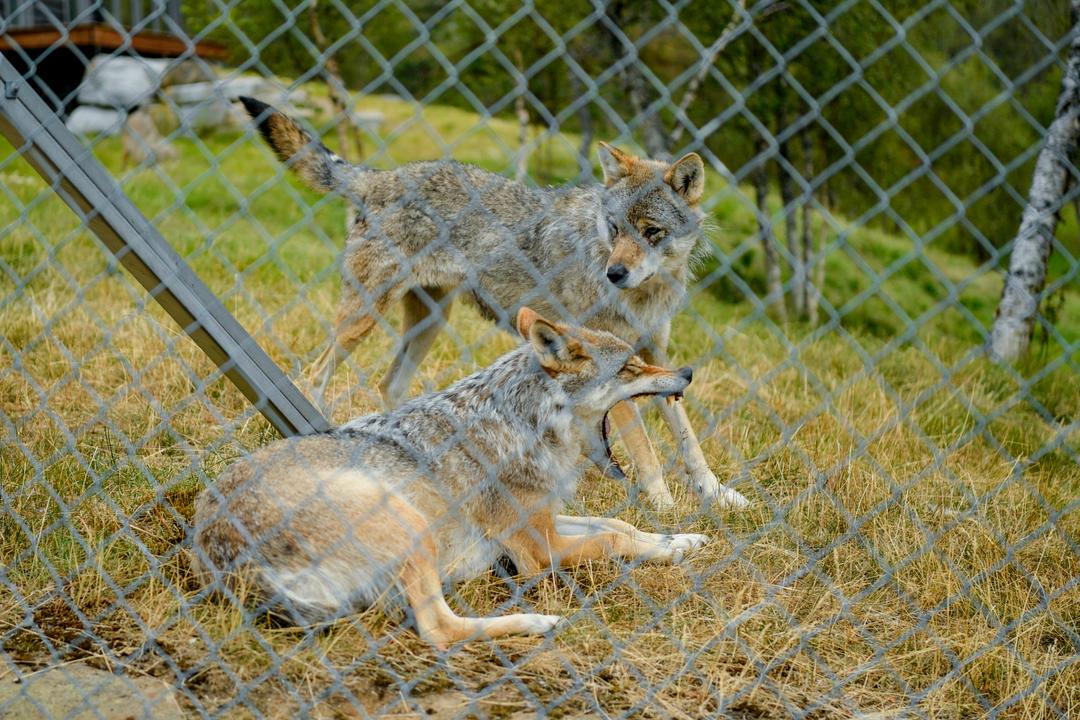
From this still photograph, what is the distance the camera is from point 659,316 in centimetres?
470

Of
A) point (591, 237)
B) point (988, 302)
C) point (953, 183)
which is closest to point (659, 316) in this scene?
point (591, 237)

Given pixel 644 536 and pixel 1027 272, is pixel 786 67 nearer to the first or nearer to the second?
pixel 1027 272

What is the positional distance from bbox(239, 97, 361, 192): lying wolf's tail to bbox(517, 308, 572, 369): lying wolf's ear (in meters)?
1.16

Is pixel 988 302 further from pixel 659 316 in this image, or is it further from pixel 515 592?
pixel 515 592

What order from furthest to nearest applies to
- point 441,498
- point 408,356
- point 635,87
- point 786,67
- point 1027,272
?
1. point 635,87
2. point 1027,272
3. point 786,67
4. point 408,356
5. point 441,498

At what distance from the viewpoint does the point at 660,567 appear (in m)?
3.50

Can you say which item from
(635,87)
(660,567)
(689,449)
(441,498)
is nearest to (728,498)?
(689,449)

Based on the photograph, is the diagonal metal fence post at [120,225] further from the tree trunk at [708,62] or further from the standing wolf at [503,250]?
the tree trunk at [708,62]

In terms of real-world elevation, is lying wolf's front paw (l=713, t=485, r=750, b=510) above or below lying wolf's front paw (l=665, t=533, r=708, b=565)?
below

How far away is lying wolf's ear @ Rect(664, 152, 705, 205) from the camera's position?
12.1 ft

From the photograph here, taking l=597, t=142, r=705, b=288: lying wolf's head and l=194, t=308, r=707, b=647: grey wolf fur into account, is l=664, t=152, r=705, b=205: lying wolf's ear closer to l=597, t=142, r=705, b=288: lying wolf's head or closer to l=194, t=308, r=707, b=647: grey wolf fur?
l=597, t=142, r=705, b=288: lying wolf's head

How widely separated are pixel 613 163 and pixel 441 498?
1.84 m

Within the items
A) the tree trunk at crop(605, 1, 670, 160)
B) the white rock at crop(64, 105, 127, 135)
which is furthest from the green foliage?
the white rock at crop(64, 105, 127, 135)

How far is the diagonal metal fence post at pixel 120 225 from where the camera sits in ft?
9.53
